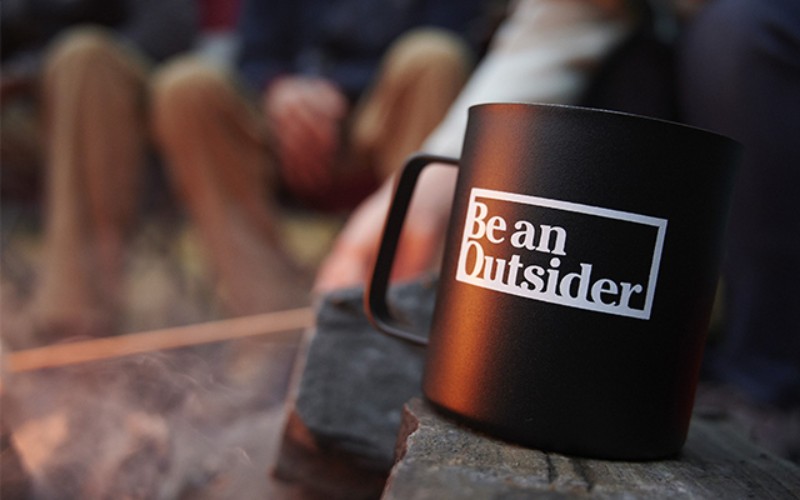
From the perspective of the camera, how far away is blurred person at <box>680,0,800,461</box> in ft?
2.70

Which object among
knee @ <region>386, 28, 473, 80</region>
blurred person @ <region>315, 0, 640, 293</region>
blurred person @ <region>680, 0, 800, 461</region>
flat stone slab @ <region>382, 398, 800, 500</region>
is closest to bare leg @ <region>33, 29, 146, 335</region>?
knee @ <region>386, 28, 473, 80</region>

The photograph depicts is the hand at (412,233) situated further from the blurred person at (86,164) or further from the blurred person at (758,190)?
the blurred person at (86,164)

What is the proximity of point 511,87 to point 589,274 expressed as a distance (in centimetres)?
51

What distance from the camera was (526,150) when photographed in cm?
46

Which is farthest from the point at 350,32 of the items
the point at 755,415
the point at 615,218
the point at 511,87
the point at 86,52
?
the point at 615,218

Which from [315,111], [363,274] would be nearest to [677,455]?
[363,274]

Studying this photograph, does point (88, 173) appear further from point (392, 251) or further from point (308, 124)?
point (392, 251)

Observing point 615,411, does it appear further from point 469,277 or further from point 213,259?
point 213,259

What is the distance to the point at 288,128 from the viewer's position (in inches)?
71.1

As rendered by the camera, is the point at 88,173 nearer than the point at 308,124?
No

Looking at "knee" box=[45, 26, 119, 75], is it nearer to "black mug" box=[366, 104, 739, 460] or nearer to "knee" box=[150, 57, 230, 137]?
"knee" box=[150, 57, 230, 137]

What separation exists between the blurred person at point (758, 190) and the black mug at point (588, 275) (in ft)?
1.28

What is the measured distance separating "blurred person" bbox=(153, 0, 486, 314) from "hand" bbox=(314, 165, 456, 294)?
2.84 feet

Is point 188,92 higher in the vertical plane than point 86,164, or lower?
higher
